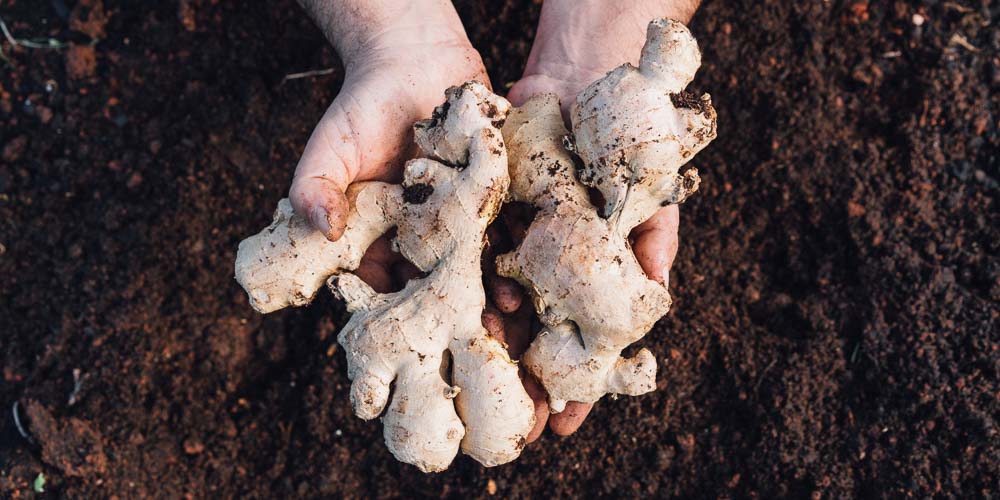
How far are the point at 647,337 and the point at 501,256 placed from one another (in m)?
0.82

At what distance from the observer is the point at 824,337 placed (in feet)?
8.09

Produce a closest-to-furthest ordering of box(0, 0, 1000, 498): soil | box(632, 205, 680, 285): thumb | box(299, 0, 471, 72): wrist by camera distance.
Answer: box(632, 205, 680, 285): thumb, box(299, 0, 471, 72): wrist, box(0, 0, 1000, 498): soil

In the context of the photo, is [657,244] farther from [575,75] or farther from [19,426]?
[19,426]

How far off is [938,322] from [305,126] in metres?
2.21

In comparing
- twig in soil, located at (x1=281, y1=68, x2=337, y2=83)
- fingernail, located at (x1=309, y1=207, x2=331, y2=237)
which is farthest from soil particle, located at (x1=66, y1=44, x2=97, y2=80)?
fingernail, located at (x1=309, y1=207, x2=331, y2=237)

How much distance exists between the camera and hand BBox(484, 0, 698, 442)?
2.04 metres

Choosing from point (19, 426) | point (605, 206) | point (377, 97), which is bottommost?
point (19, 426)

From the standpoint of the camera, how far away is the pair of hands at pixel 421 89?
1.95 metres

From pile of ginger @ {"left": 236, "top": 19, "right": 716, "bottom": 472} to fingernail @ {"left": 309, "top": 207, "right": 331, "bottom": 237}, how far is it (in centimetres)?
17

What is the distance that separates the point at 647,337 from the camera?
8.31 ft

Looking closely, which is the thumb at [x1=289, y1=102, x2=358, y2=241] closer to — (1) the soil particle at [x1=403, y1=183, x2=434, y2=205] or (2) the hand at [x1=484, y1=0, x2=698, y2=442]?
(1) the soil particle at [x1=403, y1=183, x2=434, y2=205]

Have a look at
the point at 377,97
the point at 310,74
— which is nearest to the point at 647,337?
the point at 377,97

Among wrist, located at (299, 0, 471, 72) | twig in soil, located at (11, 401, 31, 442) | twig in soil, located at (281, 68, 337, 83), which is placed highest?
wrist, located at (299, 0, 471, 72)

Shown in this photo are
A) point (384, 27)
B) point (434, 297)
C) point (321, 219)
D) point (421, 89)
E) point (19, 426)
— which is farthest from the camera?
point (19, 426)
